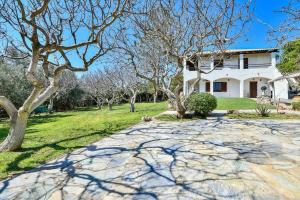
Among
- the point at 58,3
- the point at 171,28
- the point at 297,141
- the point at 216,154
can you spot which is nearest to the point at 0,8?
the point at 58,3

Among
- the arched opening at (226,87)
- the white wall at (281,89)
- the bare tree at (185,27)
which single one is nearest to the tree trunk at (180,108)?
the bare tree at (185,27)

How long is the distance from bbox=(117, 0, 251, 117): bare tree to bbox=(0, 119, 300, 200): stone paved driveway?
228 inches

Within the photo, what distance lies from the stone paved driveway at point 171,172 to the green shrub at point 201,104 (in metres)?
6.14

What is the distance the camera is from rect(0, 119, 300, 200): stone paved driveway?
11.8ft

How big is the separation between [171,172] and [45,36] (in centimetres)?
538

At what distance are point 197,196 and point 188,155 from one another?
7.05 feet

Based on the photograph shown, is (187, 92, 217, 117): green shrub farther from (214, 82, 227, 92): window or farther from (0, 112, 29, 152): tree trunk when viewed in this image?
(214, 82, 227, 92): window

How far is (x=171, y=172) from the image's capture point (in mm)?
4461

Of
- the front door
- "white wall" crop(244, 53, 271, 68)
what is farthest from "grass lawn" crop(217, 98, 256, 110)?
"white wall" crop(244, 53, 271, 68)

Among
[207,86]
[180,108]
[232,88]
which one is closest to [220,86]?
[232,88]

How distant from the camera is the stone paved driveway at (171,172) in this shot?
3605mm

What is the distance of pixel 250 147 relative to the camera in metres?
6.18

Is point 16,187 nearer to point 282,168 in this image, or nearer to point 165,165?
point 165,165

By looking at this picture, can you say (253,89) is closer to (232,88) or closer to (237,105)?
(232,88)
